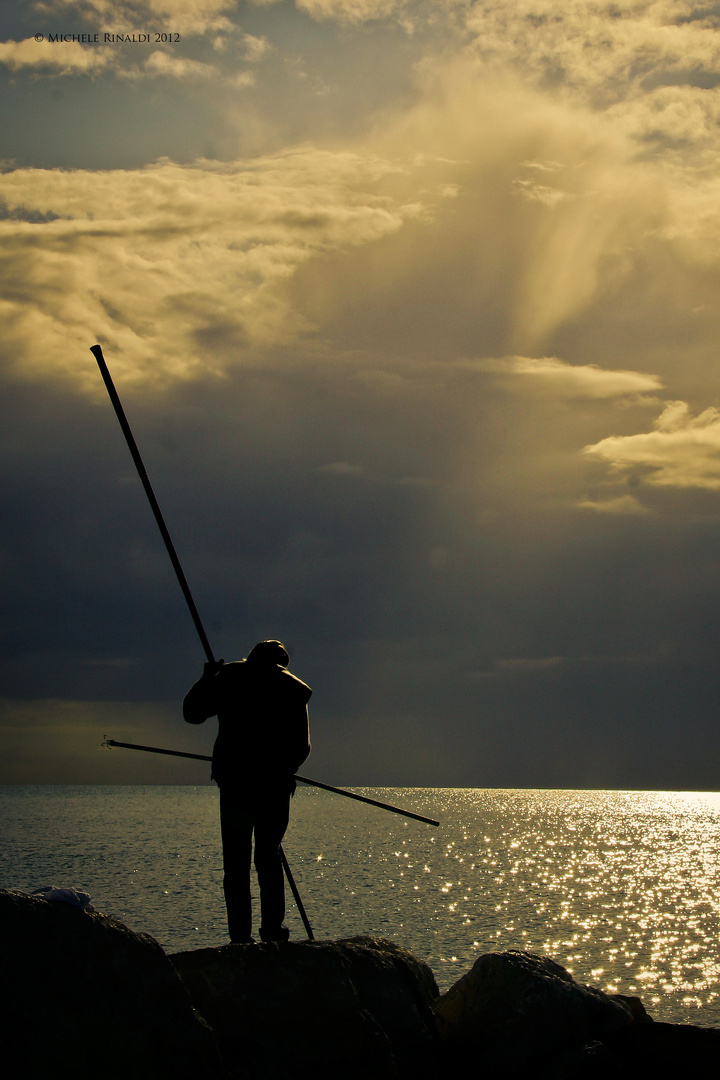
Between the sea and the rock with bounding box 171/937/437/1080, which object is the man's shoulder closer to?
the rock with bounding box 171/937/437/1080

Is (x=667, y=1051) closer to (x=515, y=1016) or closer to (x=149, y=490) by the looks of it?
(x=515, y=1016)

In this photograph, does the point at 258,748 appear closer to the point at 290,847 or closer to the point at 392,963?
the point at 392,963

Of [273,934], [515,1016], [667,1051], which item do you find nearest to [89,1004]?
[273,934]

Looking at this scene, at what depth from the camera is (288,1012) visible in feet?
20.0

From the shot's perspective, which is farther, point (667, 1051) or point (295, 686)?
point (667, 1051)

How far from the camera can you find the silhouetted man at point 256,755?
24.1ft

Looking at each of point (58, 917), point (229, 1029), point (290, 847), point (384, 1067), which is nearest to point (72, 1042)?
point (58, 917)

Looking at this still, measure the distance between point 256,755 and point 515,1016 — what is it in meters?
3.27

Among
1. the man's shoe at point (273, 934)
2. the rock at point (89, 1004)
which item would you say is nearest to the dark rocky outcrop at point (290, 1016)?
the rock at point (89, 1004)

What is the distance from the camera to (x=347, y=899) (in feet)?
128

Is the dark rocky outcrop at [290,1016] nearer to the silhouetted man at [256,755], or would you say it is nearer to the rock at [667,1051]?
the rock at [667,1051]

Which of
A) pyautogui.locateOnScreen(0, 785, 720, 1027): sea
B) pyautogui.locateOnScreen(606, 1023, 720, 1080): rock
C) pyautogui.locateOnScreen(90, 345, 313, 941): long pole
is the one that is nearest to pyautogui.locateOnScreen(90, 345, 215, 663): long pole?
pyautogui.locateOnScreen(90, 345, 313, 941): long pole

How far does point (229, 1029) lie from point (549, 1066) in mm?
3285

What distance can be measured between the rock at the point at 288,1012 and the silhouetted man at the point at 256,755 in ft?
3.02
